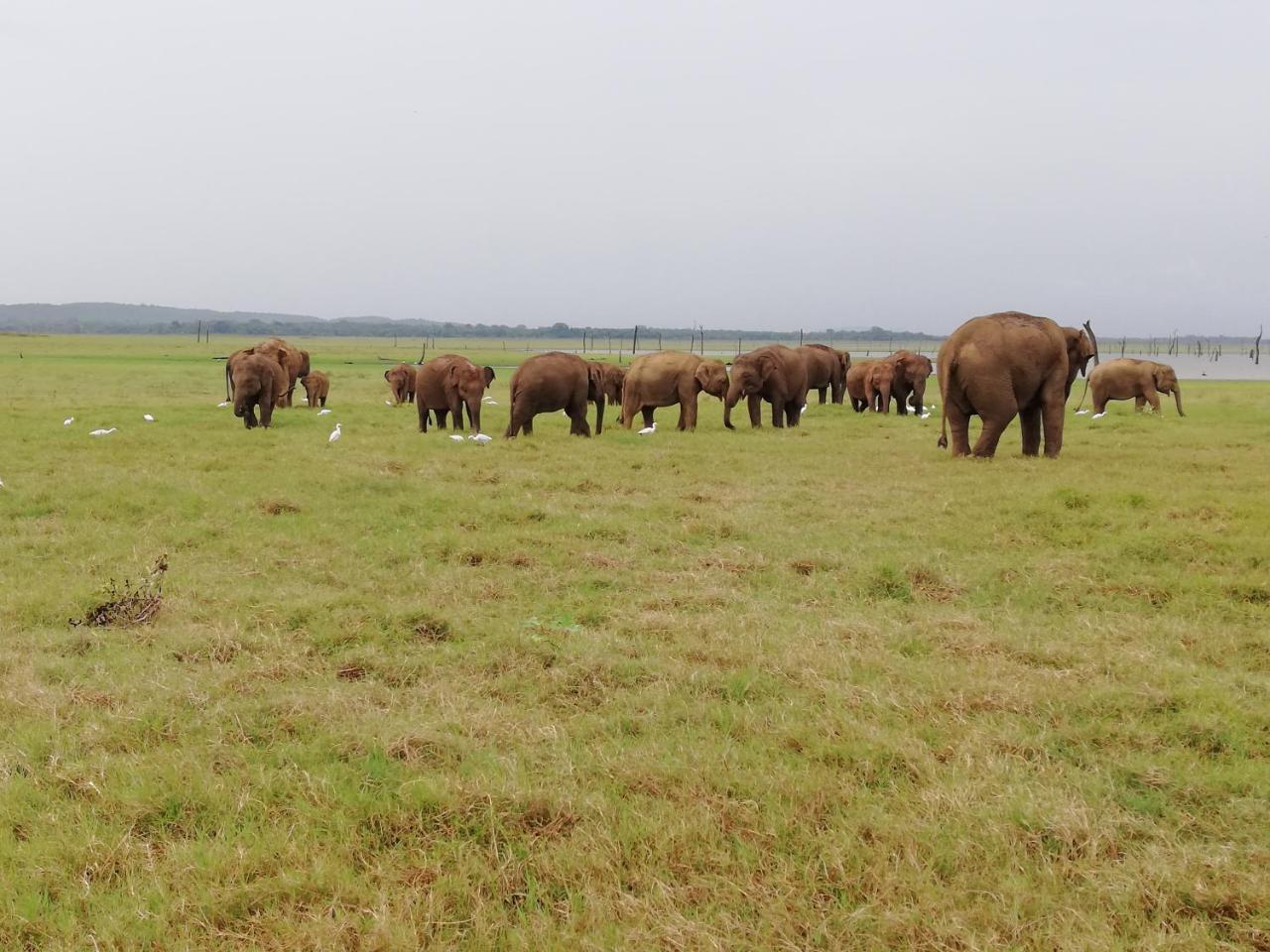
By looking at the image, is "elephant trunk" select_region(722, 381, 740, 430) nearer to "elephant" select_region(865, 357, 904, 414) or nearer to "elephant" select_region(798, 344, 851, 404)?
"elephant" select_region(798, 344, 851, 404)

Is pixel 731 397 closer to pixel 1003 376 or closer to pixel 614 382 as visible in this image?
pixel 614 382

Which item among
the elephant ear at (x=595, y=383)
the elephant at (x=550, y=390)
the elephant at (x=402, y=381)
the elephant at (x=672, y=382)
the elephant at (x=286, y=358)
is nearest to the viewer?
the elephant at (x=550, y=390)

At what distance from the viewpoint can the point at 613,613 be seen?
6.82m

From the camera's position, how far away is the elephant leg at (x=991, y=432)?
14.6 meters

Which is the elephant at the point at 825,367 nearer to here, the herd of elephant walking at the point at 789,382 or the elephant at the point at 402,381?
the herd of elephant walking at the point at 789,382

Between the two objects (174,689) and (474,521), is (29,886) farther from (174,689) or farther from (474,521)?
(474,521)

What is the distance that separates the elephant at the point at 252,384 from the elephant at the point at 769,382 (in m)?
9.69

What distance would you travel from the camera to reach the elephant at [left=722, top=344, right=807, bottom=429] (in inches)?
811

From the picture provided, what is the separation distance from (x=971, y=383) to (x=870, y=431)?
589cm

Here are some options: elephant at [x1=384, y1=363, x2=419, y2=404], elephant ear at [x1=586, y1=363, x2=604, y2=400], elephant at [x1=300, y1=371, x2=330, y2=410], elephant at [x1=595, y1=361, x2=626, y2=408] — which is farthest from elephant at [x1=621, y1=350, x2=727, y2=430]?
elephant at [x1=300, y1=371, x2=330, y2=410]

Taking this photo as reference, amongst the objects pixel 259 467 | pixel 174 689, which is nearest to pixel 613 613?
pixel 174 689

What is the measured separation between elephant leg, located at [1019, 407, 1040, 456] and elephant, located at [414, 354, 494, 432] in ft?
32.8

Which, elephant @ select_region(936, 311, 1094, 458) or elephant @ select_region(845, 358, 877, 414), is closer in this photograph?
elephant @ select_region(936, 311, 1094, 458)

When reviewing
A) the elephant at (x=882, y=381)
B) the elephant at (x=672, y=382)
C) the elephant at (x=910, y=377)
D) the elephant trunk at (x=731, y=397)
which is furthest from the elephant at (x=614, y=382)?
the elephant at (x=910, y=377)
